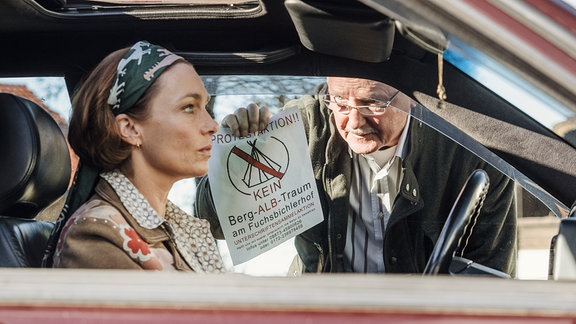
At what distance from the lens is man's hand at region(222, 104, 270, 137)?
288 cm

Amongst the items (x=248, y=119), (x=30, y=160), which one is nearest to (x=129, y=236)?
(x=30, y=160)

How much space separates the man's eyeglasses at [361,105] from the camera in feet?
9.50

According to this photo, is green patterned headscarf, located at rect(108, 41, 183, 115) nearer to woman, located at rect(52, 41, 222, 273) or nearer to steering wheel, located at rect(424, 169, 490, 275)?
woman, located at rect(52, 41, 222, 273)

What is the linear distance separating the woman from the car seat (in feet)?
0.18

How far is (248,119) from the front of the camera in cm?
290

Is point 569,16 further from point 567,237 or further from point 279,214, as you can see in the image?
point 279,214

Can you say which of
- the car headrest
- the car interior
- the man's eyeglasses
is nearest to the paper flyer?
the man's eyeglasses

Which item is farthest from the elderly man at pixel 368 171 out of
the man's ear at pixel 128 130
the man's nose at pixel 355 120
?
the man's ear at pixel 128 130

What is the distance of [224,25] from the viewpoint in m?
3.04

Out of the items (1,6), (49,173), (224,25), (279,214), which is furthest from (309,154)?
(1,6)

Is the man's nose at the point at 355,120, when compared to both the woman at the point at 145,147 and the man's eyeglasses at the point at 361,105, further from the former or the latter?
the woman at the point at 145,147

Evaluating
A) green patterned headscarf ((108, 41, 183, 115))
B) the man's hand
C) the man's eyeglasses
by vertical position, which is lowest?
the man's hand

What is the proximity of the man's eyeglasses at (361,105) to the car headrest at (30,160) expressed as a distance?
767 mm

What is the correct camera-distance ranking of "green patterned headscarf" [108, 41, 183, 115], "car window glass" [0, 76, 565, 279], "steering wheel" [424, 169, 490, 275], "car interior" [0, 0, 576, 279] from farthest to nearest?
"green patterned headscarf" [108, 41, 183, 115], "car window glass" [0, 76, 565, 279], "car interior" [0, 0, 576, 279], "steering wheel" [424, 169, 490, 275]
